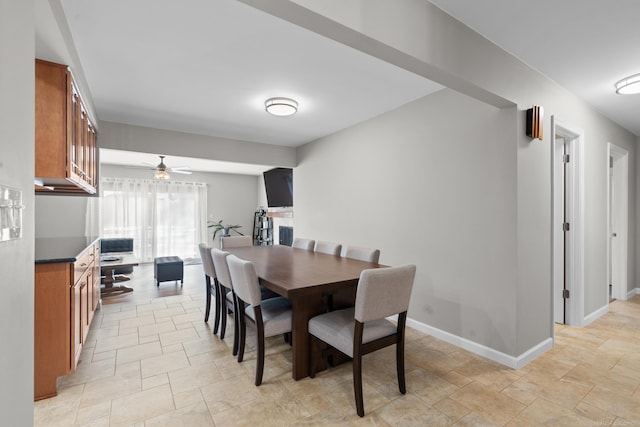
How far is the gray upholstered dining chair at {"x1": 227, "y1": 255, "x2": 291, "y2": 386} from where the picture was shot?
2.12 meters

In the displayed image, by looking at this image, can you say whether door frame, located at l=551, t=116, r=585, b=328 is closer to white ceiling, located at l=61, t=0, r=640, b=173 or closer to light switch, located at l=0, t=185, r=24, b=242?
white ceiling, located at l=61, t=0, r=640, b=173

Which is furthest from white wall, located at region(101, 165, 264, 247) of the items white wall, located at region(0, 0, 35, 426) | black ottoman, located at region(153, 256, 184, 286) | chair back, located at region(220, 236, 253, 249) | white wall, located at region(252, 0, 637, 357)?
white wall, located at region(0, 0, 35, 426)

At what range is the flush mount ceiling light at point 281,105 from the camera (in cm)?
315

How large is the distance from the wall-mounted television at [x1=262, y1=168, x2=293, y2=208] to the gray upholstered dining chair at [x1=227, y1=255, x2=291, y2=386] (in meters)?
3.74

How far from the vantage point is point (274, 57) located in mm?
2348

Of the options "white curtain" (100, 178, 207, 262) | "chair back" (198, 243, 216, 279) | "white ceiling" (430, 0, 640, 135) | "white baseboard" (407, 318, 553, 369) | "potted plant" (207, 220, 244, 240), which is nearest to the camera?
"white ceiling" (430, 0, 640, 135)

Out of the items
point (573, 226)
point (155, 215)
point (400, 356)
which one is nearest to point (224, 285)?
point (400, 356)

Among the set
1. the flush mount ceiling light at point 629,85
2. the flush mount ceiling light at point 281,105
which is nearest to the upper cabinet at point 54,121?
the flush mount ceiling light at point 281,105

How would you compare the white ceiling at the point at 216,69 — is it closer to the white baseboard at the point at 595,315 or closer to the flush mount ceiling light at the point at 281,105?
the flush mount ceiling light at the point at 281,105

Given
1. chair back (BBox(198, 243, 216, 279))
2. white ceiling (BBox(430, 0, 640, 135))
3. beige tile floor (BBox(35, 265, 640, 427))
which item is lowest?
beige tile floor (BBox(35, 265, 640, 427))

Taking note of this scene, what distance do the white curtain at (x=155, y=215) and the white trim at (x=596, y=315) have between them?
24.7ft

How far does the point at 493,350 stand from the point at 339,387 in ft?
4.57

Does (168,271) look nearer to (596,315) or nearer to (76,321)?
(76,321)

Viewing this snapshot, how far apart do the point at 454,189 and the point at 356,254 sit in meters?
1.15
